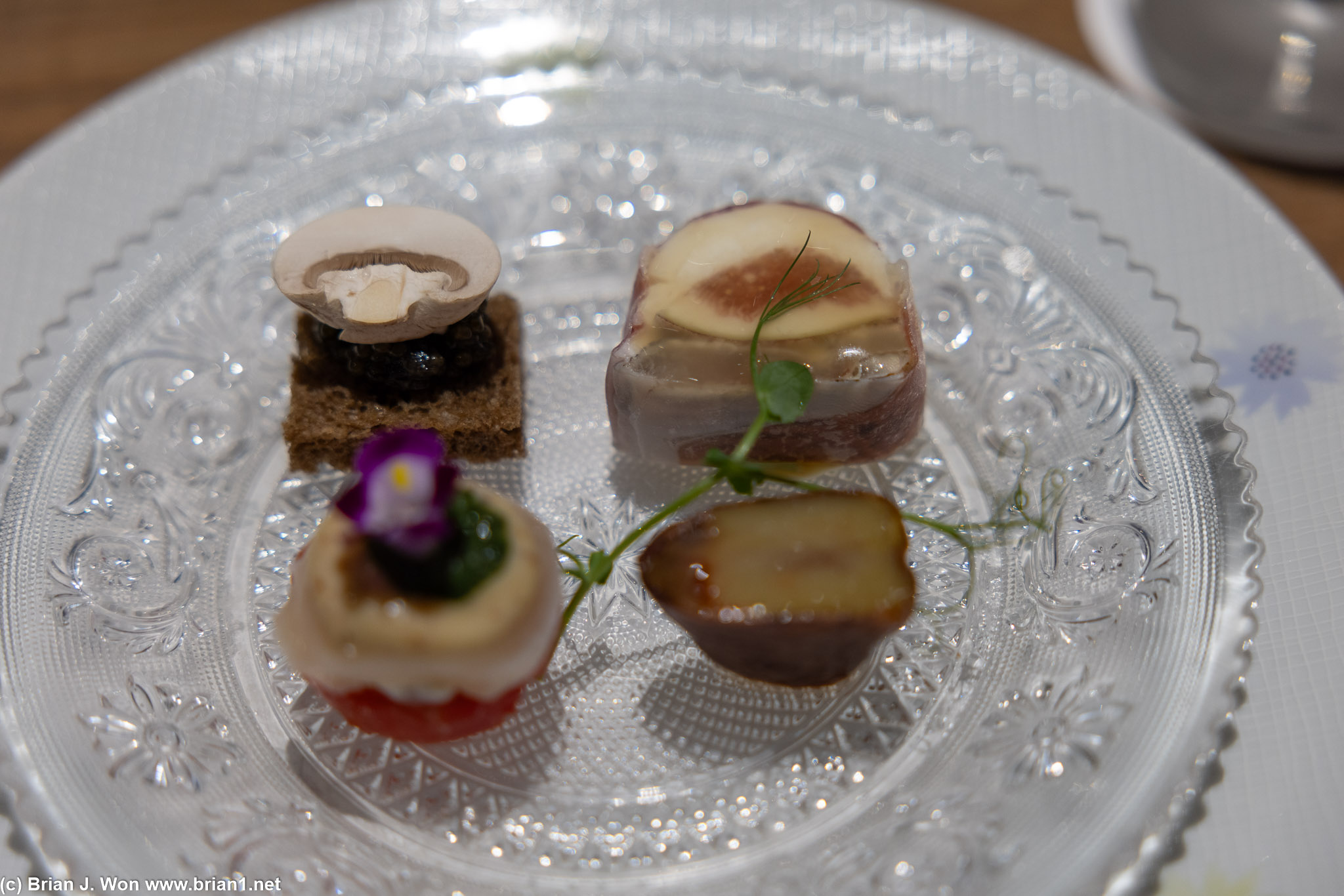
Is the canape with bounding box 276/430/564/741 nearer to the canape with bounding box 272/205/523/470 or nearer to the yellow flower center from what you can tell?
the yellow flower center

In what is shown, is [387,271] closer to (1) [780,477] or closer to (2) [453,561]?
(2) [453,561]

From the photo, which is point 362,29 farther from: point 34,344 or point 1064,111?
point 1064,111

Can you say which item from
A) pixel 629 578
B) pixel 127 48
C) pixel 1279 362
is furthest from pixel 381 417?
pixel 1279 362

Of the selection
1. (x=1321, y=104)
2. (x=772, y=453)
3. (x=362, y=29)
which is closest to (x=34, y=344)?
(x=362, y=29)

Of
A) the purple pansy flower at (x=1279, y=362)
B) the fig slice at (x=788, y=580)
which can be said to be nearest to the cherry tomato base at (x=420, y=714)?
the fig slice at (x=788, y=580)

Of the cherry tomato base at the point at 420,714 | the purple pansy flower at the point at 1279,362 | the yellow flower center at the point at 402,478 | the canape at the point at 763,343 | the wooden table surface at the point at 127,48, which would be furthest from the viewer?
the wooden table surface at the point at 127,48

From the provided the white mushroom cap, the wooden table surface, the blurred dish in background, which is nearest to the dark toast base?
the white mushroom cap

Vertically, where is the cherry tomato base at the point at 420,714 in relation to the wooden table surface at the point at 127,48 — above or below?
below

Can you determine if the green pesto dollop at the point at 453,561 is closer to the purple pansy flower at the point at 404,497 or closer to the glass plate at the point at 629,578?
the purple pansy flower at the point at 404,497
